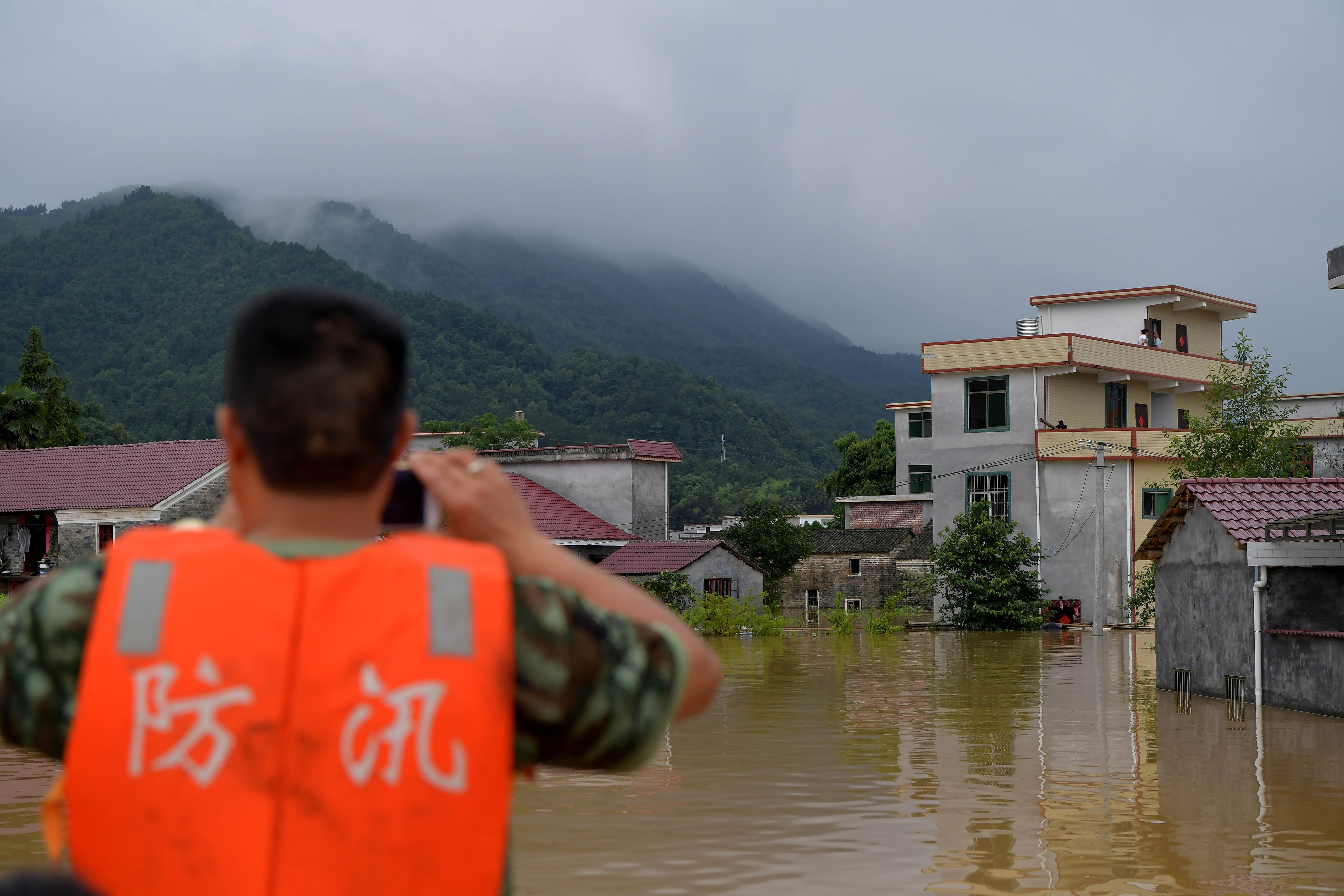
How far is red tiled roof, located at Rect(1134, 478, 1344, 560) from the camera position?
61.7 ft

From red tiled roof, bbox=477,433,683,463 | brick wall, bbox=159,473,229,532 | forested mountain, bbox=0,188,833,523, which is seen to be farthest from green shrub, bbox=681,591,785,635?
forested mountain, bbox=0,188,833,523

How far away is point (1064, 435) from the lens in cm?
4153

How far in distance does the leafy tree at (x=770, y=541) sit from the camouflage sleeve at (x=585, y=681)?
44512 millimetres

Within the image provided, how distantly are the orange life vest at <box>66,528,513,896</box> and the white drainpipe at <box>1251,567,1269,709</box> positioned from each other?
1807cm

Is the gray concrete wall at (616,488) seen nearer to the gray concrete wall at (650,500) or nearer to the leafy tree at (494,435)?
the gray concrete wall at (650,500)

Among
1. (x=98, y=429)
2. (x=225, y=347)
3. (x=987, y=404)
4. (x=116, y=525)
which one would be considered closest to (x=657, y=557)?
(x=987, y=404)

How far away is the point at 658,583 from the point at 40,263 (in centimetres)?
8173

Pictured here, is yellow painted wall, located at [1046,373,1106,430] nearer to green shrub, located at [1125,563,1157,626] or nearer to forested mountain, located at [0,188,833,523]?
green shrub, located at [1125,563,1157,626]

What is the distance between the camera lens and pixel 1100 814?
36.0ft

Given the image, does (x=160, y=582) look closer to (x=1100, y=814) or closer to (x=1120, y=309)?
(x=1100, y=814)

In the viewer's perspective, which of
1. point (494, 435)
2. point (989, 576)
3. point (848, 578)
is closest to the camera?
point (989, 576)

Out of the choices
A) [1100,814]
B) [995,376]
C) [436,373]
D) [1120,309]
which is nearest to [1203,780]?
[1100,814]

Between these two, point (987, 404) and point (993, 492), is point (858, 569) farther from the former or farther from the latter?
point (987, 404)

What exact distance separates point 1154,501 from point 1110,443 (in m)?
2.28
